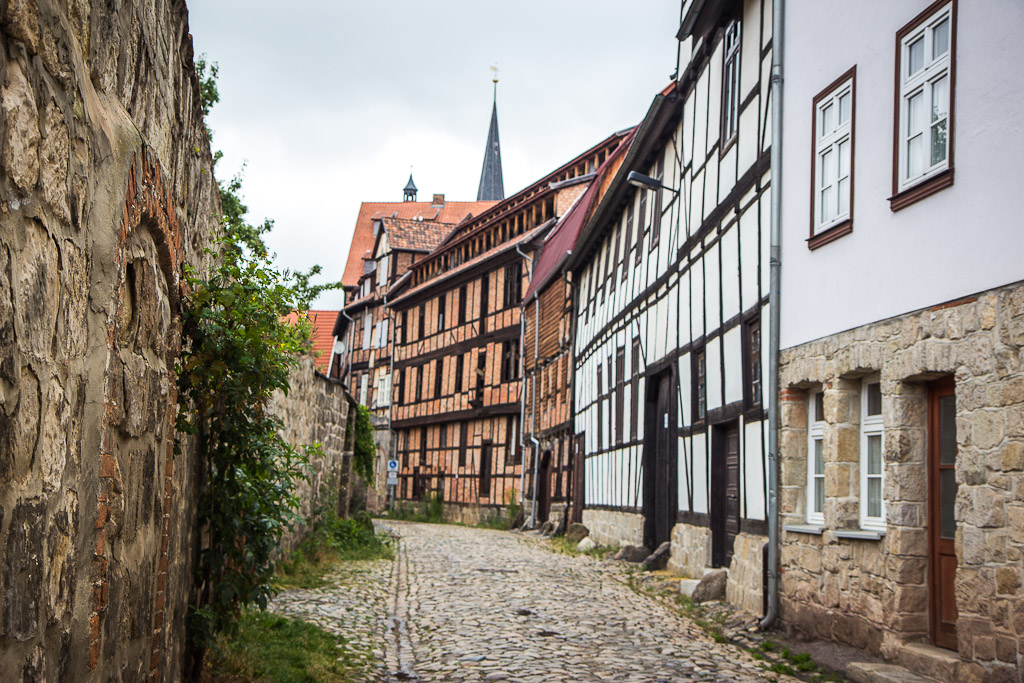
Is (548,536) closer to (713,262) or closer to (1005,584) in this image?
(713,262)

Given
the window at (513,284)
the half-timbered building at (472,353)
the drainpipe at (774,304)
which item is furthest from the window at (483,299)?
the drainpipe at (774,304)

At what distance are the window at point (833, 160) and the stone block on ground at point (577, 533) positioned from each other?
473 inches

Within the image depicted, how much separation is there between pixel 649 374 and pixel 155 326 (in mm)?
11662

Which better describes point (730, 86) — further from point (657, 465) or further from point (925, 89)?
point (657, 465)

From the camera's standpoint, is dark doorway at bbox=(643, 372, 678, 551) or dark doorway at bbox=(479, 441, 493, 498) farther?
dark doorway at bbox=(479, 441, 493, 498)

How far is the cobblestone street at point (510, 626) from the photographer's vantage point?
6.83m

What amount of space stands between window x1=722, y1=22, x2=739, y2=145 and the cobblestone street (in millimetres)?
4965

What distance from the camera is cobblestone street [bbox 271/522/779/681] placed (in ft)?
22.4

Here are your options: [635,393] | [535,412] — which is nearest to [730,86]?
[635,393]

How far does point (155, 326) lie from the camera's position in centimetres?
354

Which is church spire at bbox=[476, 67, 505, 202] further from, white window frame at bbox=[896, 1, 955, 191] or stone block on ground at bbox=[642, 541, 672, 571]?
white window frame at bbox=[896, 1, 955, 191]

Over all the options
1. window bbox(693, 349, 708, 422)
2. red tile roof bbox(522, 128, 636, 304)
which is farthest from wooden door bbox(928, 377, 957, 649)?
red tile roof bbox(522, 128, 636, 304)

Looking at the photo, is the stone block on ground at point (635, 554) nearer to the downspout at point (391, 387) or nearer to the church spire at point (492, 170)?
the downspout at point (391, 387)

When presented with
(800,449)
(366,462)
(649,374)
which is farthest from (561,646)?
(366,462)
